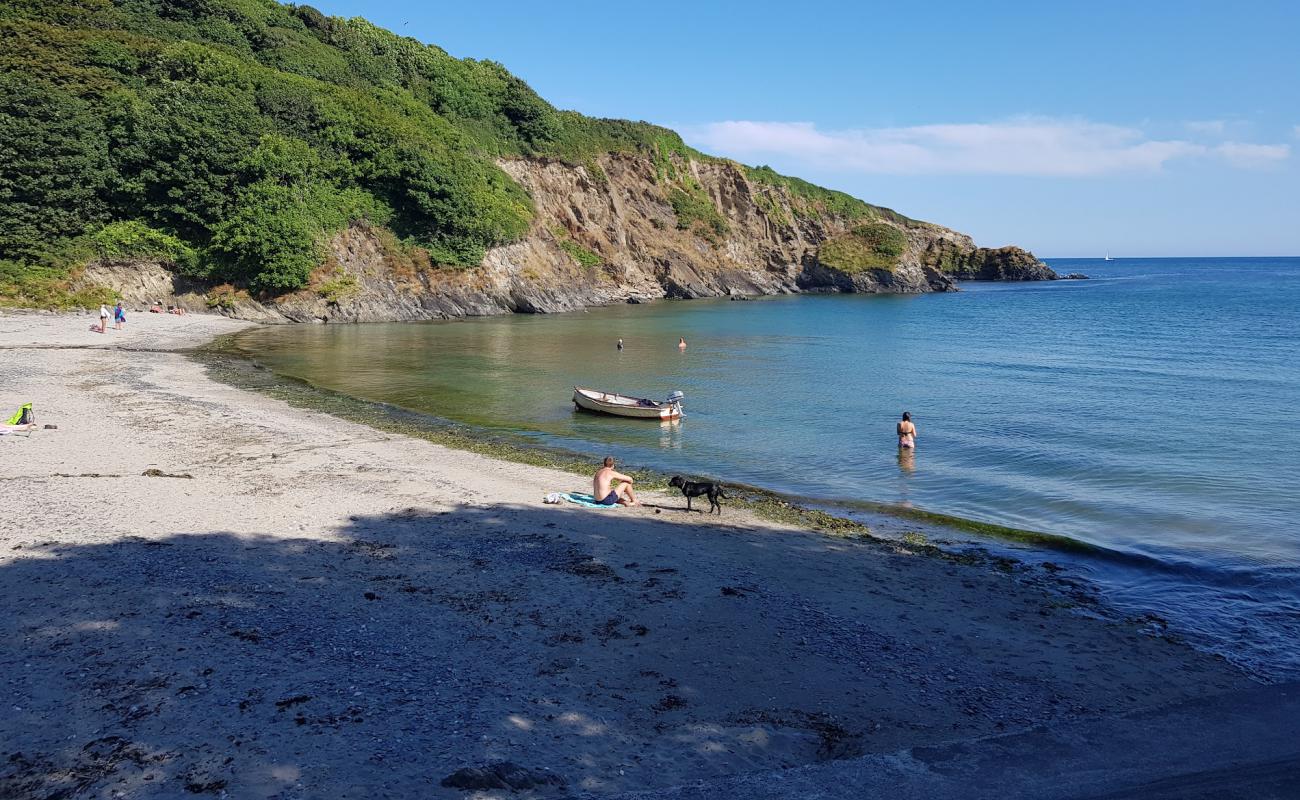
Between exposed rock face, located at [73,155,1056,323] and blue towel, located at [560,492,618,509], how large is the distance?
47.7m

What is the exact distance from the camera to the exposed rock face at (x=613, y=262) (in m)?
58.5

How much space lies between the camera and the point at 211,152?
52781mm

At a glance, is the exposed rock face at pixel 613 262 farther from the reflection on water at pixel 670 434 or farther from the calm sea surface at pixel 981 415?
the reflection on water at pixel 670 434

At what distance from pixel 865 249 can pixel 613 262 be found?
45966mm

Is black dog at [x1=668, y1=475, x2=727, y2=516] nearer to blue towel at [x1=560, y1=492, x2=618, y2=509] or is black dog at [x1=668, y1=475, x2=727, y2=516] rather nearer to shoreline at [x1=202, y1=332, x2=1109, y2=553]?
shoreline at [x1=202, y1=332, x2=1109, y2=553]

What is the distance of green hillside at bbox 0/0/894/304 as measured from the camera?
48406 mm

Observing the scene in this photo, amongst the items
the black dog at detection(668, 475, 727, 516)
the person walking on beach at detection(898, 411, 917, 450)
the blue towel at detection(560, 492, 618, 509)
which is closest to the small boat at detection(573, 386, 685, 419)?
the person walking on beach at detection(898, 411, 917, 450)

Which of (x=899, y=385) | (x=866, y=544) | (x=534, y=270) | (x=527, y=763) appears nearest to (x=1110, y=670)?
(x=866, y=544)

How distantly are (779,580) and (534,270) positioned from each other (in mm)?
66835

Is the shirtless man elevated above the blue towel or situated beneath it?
elevated above

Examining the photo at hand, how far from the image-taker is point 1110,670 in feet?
31.6

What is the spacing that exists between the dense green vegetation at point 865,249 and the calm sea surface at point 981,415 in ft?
167

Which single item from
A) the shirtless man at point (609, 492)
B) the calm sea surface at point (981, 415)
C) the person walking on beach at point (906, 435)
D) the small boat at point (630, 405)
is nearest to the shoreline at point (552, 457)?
the calm sea surface at point (981, 415)

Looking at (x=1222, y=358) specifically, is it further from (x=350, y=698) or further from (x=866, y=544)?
(x=350, y=698)
